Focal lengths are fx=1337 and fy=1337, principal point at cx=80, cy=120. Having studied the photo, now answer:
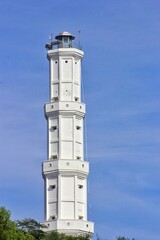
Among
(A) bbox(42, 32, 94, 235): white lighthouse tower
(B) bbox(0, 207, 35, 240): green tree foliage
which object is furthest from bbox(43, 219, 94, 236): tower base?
(B) bbox(0, 207, 35, 240): green tree foliage

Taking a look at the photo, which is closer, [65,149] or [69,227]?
[69,227]

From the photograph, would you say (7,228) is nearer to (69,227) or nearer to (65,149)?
(69,227)

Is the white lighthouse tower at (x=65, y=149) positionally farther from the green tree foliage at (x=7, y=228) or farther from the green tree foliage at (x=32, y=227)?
the green tree foliage at (x=7, y=228)

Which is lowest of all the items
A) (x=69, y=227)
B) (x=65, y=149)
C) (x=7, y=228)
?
(x=7, y=228)

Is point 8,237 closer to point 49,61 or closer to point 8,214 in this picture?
point 8,214

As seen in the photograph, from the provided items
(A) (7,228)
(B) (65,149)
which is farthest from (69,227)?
(A) (7,228)

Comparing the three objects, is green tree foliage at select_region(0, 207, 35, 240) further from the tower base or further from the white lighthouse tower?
the white lighthouse tower

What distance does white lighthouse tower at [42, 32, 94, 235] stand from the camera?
499ft

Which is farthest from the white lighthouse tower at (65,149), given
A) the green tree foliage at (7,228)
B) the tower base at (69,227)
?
the green tree foliage at (7,228)

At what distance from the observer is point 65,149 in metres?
154

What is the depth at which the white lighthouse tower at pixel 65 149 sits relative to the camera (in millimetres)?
152125

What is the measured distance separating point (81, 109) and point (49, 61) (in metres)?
7.59

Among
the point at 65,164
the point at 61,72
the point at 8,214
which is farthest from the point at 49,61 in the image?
the point at 8,214

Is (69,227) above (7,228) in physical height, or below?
above
